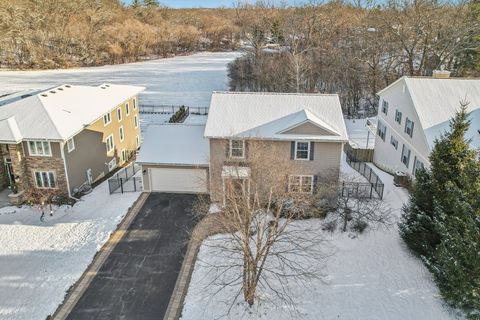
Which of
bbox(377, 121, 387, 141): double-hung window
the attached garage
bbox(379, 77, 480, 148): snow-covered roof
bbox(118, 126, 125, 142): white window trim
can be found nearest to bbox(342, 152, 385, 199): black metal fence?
bbox(377, 121, 387, 141): double-hung window

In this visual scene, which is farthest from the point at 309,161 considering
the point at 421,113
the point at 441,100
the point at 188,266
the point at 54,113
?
the point at 54,113

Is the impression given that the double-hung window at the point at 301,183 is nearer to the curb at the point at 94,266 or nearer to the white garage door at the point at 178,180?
the white garage door at the point at 178,180

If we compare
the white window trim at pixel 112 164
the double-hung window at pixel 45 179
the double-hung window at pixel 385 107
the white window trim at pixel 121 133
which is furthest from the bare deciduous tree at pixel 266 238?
the white window trim at pixel 121 133

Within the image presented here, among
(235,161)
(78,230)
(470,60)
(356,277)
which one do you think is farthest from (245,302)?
(470,60)

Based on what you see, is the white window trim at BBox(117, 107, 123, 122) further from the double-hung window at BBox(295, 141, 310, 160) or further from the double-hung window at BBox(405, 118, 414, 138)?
the double-hung window at BBox(405, 118, 414, 138)

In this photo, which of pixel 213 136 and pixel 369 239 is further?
pixel 213 136

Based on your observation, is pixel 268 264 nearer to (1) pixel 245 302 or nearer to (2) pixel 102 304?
(1) pixel 245 302

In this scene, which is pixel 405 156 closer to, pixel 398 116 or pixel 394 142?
pixel 394 142
